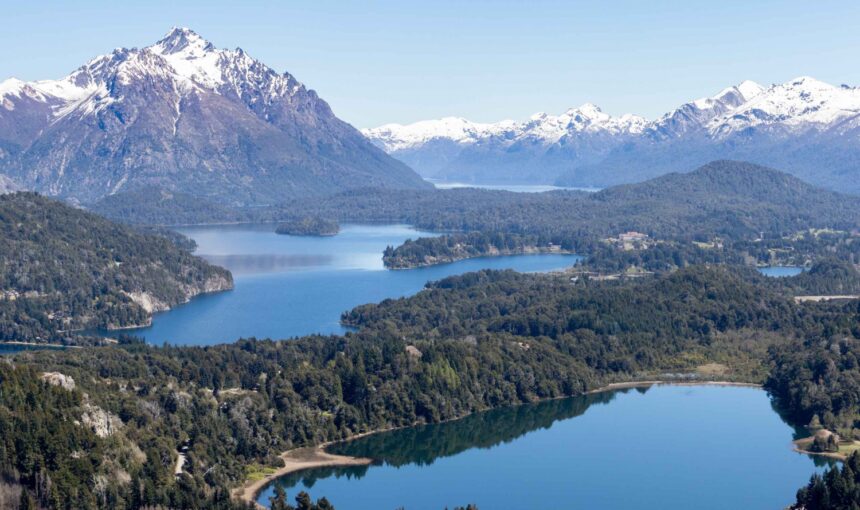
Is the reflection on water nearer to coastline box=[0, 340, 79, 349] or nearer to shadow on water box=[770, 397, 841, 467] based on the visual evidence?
coastline box=[0, 340, 79, 349]

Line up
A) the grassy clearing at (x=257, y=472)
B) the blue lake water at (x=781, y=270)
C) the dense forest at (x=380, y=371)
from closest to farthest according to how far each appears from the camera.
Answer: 1. the dense forest at (x=380, y=371)
2. the grassy clearing at (x=257, y=472)
3. the blue lake water at (x=781, y=270)

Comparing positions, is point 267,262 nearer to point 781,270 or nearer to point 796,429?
point 781,270

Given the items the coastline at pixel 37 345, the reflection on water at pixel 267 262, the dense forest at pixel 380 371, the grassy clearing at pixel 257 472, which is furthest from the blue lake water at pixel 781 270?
the grassy clearing at pixel 257 472

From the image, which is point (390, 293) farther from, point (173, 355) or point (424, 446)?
point (424, 446)

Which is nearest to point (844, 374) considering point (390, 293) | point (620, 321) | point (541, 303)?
point (620, 321)

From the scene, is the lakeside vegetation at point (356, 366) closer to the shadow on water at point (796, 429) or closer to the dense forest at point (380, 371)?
the dense forest at point (380, 371)

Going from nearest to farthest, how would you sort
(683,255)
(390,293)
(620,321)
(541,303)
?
(620,321), (541,303), (390,293), (683,255)
